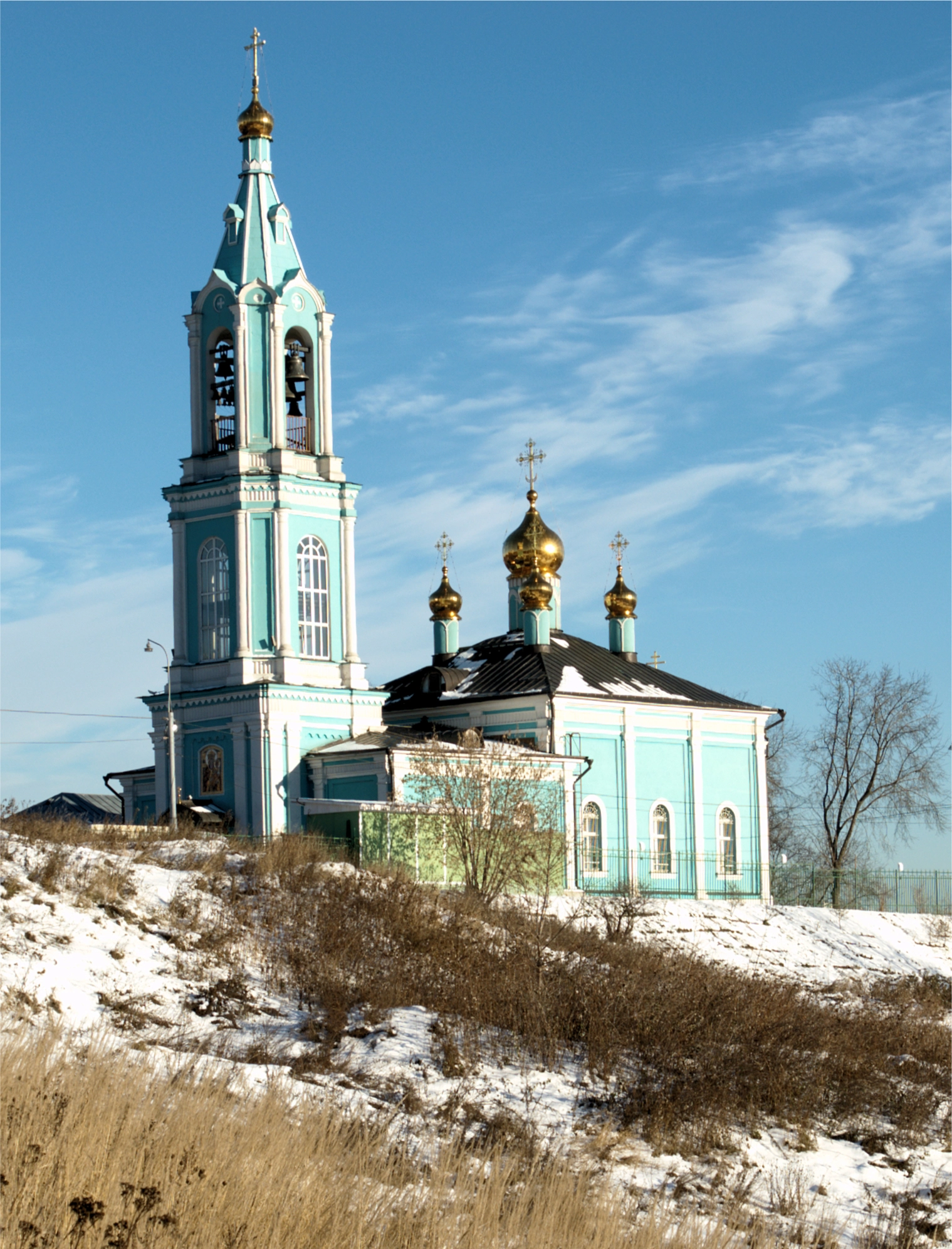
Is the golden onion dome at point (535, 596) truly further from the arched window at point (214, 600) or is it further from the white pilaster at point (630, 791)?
the arched window at point (214, 600)

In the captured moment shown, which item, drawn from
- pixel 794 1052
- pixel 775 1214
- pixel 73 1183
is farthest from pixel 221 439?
Answer: pixel 73 1183

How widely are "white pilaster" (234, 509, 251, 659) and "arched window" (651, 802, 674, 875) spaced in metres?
10.4

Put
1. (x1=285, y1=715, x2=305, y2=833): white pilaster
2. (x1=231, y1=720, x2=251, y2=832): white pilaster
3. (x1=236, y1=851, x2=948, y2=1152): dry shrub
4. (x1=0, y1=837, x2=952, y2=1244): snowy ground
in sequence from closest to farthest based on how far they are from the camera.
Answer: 1. (x1=0, y1=837, x2=952, y2=1244): snowy ground
2. (x1=236, y1=851, x2=948, y2=1152): dry shrub
3. (x1=285, y1=715, x2=305, y2=833): white pilaster
4. (x1=231, y1=720, x2=251, y2=832): white pilaster

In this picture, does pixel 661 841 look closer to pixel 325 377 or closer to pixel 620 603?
pixel 620 603

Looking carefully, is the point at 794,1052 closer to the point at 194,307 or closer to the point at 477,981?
the point at 477,981

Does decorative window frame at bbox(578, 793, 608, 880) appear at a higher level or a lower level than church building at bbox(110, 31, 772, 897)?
lower

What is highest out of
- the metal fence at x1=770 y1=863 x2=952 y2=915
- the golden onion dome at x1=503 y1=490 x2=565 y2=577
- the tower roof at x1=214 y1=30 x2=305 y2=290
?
the tower roof at x1=214 y1=30 x2=305 y2=290

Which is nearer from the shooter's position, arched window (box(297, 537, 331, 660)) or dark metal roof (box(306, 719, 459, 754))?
dark metal roof (box(306, 719, 459, 754))

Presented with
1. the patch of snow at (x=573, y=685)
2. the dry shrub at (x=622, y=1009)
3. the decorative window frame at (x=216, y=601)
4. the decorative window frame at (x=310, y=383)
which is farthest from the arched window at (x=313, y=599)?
the dry shrub at (x=622, y=1009)

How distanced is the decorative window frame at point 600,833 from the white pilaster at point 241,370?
10.4m

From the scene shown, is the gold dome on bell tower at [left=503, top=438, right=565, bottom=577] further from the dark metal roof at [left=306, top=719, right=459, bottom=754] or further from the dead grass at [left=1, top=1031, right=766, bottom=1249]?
the dead grass at [left=1, top=1031, right=766, bottom=1249]

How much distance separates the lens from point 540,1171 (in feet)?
32.0

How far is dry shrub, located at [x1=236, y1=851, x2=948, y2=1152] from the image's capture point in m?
13.9

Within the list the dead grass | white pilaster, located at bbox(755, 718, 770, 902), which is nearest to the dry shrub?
the dead grass
